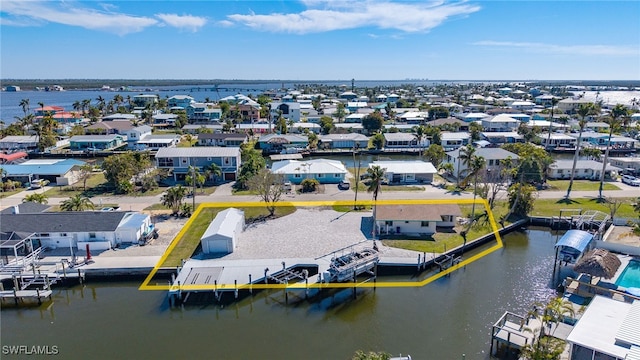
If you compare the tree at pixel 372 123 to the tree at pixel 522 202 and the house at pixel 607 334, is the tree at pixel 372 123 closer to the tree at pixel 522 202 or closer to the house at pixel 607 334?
the tree at pixel 522 202

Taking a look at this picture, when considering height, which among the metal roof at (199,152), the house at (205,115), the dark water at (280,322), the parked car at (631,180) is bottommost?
the dark water at (280,322)

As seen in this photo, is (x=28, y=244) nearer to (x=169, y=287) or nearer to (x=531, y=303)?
(x=169, y=287)

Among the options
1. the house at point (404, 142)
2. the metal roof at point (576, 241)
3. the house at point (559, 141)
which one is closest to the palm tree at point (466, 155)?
the metal roof at point (576, 241)

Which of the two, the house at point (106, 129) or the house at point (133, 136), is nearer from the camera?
the house at point (133, 136)

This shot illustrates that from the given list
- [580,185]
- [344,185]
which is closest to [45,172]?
[344,185]

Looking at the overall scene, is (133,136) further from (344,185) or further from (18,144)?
(344,185)

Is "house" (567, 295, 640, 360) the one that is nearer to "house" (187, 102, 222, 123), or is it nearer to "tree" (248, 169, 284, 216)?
"tree" (248, 169, 284, 216)
